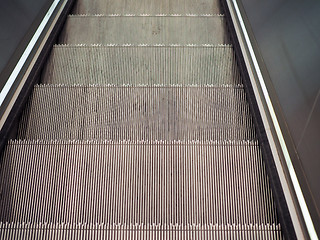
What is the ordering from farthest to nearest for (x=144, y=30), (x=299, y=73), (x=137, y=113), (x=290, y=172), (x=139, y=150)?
(x=144, y=30) < (x=137, y=113) < (x=139, y=150) < (x=299, y=73) < (x=290, y=172)

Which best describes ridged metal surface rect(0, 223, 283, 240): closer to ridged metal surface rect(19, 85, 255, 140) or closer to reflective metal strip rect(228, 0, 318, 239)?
reflective metal strip rect(228, 0, 318, 239)

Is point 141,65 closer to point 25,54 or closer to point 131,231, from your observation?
point 25,54

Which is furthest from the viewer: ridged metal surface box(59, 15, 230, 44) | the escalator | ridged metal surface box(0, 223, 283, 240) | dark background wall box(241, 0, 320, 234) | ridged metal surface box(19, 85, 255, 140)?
ridged metal surface box(59, 15, 230, 44)

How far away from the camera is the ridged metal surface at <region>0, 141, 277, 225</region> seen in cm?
347

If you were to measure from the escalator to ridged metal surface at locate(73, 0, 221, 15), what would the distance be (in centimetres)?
108

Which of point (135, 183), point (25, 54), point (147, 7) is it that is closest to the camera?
point (135, 183)

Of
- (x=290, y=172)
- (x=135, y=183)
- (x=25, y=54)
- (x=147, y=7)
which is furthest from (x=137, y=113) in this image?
(x=147, y=7)

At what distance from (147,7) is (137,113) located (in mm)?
3195

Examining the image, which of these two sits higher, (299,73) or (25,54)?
(25,54)

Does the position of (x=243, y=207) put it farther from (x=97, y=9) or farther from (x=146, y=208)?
(x=97, y=9)

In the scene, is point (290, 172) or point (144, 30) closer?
point (290, 172)

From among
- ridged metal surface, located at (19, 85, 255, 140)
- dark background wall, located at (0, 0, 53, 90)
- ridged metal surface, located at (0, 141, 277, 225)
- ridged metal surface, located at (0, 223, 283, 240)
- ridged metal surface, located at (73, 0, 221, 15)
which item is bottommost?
ridged metal surface, located at (0, 223, 283, 240)

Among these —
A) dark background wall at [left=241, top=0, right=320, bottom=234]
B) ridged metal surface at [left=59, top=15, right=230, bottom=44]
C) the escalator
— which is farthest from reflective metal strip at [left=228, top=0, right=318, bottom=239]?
ridged metal surface at [left=59, top=15, right=230, bottom=44]

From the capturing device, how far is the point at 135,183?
365cm
